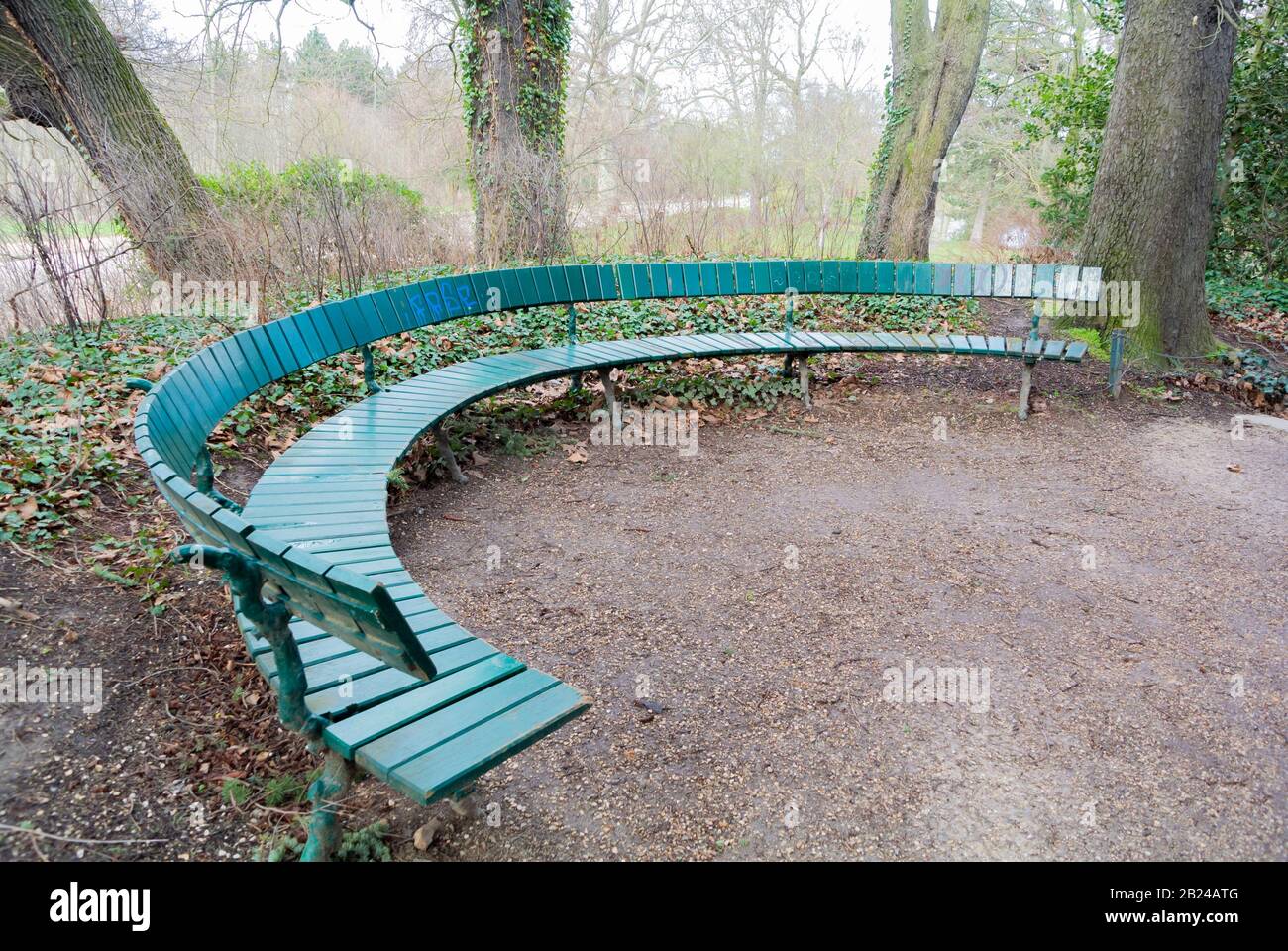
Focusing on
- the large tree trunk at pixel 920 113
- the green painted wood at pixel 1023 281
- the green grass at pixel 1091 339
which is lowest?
the green grass at pixel 1091 339

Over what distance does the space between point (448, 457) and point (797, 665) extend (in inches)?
93.1

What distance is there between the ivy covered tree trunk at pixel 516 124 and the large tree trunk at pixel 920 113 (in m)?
3.57

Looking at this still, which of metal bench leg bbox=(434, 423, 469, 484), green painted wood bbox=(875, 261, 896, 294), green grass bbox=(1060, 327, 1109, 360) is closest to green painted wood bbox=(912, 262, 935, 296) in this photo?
green painted wood bbox=(875, 261, 896, 294)

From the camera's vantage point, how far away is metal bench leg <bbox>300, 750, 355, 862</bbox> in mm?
1876

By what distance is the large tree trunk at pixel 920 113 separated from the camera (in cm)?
834

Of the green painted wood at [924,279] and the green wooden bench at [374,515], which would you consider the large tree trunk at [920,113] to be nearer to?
the green painted wood at [924,279]

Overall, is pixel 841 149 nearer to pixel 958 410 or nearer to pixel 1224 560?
pixel 958 410

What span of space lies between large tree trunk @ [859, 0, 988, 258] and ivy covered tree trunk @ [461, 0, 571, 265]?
11.7 ft

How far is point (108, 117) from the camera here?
6.48 metres

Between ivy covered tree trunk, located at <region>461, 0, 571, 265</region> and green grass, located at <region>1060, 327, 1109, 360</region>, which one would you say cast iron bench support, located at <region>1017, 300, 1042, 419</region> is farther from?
ivy covered tree trunk, located at <region>461, 0, 571, 265</region>

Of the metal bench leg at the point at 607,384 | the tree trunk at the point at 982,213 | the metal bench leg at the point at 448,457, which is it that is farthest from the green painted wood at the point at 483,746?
the tree trunk at the point at 982,213

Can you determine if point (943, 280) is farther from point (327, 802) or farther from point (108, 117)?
point (108, 117)

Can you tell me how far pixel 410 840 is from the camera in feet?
6.77
